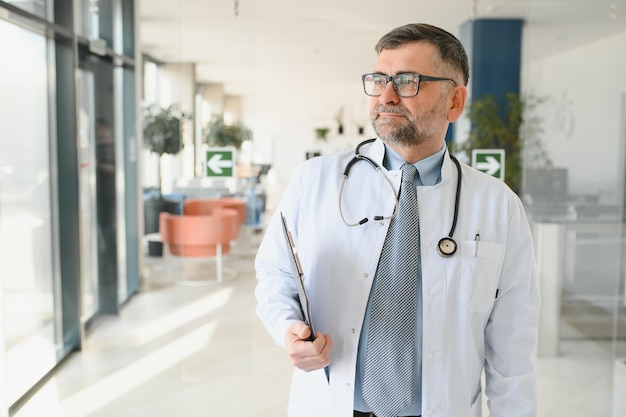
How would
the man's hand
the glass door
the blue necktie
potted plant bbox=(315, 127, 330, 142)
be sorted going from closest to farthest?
the man's hand
the blue necktie
potted plant bbox=(315, 127, 330, 142)
the glass door

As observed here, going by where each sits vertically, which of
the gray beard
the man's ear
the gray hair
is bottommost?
the gray beard

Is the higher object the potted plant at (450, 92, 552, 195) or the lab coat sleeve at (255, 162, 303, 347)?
the potted plant at (450, 92, 552, 195)

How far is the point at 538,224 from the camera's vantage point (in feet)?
13.9

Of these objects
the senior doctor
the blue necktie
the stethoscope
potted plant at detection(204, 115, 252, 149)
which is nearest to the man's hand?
the senior doctor

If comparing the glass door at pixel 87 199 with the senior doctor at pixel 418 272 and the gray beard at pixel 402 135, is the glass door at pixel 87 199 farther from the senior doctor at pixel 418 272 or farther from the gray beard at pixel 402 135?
the gray beard at pixel 402 135

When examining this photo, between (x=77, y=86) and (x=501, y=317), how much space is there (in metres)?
3.80

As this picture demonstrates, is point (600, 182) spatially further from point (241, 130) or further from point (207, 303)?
point (207, 303)

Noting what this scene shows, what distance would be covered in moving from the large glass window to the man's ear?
2.76 meters

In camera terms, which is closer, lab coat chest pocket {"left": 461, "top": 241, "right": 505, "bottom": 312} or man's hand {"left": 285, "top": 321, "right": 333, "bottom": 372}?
man's hand {"left": 285, "top": 321, "right": 333, "bottom": 372}

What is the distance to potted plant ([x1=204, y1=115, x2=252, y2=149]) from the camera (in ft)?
12.9

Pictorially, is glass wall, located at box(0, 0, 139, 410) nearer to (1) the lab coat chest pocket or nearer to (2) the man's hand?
(2) the man's hand

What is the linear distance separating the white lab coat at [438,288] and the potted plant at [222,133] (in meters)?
2.52

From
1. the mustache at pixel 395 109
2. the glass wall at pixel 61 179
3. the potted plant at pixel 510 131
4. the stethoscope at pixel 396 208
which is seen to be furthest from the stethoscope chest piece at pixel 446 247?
the glass wall at pixel 61 179

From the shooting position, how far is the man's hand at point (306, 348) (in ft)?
4.11
